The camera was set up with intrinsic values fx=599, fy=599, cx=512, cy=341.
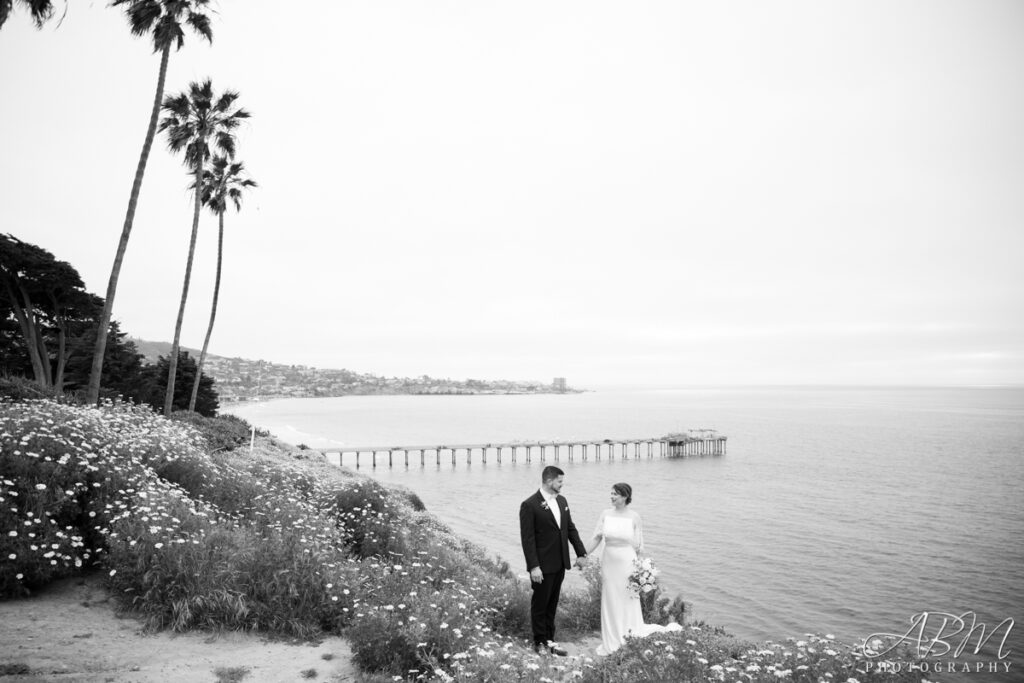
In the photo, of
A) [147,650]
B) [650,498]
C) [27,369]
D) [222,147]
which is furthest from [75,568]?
[650,498]

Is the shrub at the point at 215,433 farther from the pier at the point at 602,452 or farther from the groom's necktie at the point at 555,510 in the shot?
the pier at the point at 602,452

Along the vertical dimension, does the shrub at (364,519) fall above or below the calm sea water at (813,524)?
above

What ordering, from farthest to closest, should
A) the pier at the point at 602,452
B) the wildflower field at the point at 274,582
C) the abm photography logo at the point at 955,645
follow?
the pier at the point at 602,452 → the abm photography logo at the point at 955,645 → the wildflower field at the point at 274,582

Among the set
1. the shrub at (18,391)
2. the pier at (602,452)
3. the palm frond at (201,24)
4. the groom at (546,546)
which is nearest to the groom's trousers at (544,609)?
the groom at (546,546)

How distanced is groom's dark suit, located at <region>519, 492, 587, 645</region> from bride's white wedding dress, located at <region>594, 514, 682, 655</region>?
41cm

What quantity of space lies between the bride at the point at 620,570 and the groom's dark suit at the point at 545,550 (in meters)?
0.37

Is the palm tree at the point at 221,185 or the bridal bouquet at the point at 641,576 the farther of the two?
the palm tree at the point at 221,185

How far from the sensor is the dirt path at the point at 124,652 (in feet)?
19.3

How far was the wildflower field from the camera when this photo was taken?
19.3 feet

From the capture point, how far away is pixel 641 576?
7.18 meters

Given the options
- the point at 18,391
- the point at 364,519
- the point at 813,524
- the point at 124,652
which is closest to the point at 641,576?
the point at 124,652

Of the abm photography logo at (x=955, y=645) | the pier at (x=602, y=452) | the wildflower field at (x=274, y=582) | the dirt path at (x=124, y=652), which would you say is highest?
the wildflower field at (x=274, y=582)

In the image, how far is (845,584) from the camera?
22828mm

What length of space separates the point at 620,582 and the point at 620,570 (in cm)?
16
